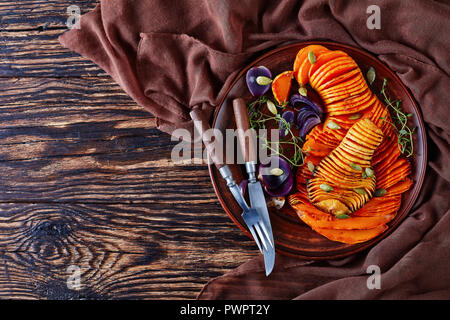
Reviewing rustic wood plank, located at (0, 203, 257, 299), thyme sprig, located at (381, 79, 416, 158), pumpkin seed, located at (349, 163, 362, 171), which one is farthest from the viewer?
rustic wood plank, located at (0, 203, 257, 299)

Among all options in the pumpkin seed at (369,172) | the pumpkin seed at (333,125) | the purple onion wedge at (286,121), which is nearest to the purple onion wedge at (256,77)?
the purple onion wedge at (286,121)

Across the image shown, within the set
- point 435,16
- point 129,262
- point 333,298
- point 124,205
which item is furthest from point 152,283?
point 435,16

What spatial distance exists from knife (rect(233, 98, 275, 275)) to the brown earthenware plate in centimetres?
6

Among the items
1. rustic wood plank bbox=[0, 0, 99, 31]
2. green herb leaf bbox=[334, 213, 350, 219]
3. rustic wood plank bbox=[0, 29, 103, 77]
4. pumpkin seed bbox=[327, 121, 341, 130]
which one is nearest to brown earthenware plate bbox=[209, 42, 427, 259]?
green herb leaf bbox=[334, 213, 350, 219]

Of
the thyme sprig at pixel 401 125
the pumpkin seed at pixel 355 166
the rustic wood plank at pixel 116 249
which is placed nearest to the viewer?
the pumpkin seed at pixel 355 166

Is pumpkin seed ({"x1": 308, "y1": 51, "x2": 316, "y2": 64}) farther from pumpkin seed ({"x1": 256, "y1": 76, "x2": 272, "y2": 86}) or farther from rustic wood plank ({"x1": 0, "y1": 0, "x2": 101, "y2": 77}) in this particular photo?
rustic wood plank ({"x1": 0, "y1": 0, "x2": 101, "y2": 77})

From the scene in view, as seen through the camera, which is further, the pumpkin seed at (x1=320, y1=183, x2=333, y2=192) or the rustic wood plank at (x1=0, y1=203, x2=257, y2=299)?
the rustic wood plank at (x1=0, y1=203, x2=257, y2=299)

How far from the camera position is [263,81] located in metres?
1.63

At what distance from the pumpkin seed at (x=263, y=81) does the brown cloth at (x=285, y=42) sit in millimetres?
138

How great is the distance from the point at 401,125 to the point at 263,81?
0.63 metres

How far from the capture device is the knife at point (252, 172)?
5.20 feet

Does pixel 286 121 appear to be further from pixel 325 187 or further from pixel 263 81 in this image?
pixel 325 187

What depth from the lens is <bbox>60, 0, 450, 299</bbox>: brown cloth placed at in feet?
5.24

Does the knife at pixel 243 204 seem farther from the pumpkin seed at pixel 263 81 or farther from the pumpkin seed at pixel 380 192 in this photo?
the pumpkin seed at pixel 380 192
